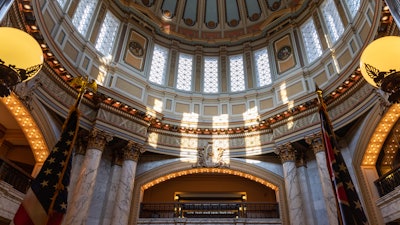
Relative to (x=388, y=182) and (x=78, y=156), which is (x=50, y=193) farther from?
(x=388, y=182)

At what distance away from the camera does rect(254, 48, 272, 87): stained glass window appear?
14734 millimetres

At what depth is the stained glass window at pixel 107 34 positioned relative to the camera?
13523 millimetres

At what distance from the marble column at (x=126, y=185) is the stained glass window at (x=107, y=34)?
470cm

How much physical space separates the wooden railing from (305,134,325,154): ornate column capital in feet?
31.5

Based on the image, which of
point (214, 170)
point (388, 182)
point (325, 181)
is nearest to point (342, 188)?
point (325, 181)

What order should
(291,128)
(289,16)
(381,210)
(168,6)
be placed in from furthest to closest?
1. (168,6)
2. (289,16)
3. (291,128)
4. (381,210)

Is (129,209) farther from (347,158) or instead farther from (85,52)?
(347,158)

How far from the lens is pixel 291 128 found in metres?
11.8

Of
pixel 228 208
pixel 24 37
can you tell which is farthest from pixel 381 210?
pixel 24 37

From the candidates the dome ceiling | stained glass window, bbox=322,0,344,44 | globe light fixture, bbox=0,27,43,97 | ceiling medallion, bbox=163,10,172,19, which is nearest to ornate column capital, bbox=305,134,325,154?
stained glass window, bbox=322,0,344,44

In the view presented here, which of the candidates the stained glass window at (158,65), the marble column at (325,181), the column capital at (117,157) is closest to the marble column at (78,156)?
the column capital at (117,157)

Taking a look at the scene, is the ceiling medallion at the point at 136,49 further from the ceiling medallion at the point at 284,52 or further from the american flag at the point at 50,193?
the american flag at the point at 50,193

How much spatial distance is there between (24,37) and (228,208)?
34.7 feet

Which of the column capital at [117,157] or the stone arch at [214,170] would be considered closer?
the column capital at [117,157]
